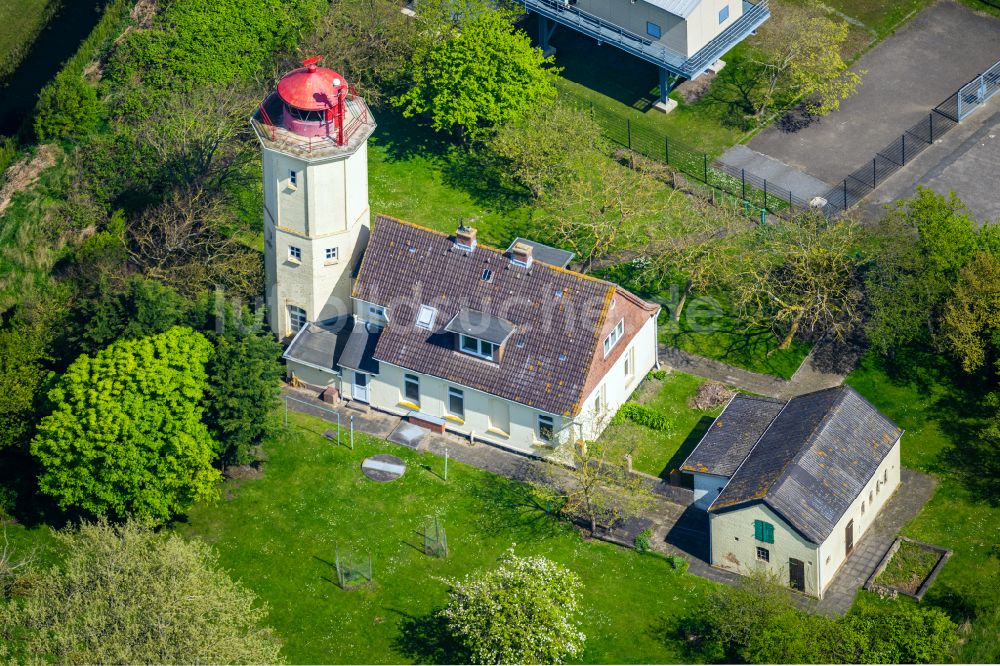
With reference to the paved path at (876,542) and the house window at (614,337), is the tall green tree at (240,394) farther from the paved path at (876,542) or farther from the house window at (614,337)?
the paved path at (876,542)

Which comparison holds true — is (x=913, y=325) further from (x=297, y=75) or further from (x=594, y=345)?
(x=297, y=75)

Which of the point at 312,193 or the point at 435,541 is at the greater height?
the point at 312,193

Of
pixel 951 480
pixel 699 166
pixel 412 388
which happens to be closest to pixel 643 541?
pixel 412 388

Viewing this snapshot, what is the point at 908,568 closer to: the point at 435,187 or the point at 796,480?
the point at 796,480

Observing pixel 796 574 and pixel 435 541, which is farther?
pixel 435 541

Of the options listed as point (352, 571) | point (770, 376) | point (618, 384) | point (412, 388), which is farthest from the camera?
point (770, 376)

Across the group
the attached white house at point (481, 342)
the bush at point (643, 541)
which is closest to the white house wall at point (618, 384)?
the attached white house at point (481, 342)
